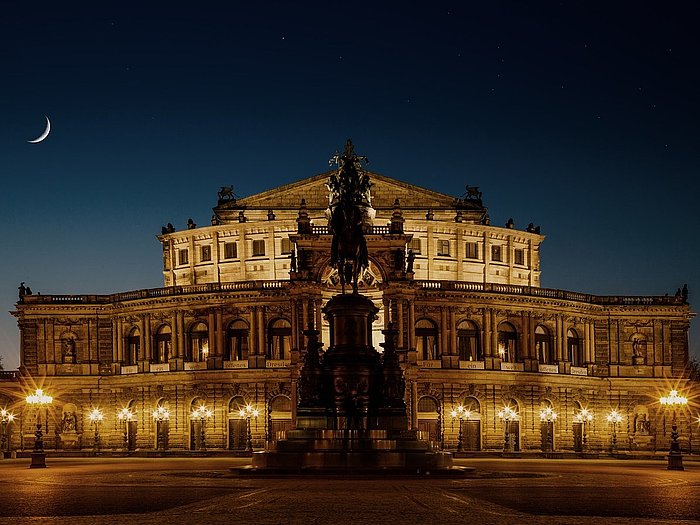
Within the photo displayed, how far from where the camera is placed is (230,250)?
123 m

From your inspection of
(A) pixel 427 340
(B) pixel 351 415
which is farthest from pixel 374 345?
(B) pixel 351 415

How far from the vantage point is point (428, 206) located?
124125 mm

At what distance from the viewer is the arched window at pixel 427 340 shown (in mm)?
108062

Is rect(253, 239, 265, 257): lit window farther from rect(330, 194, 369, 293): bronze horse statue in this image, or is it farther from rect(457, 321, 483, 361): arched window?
rect(330, 194, 369, 293): bronze horse statue

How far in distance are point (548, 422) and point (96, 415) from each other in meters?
40.6

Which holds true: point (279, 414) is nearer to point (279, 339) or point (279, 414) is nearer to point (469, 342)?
point (279, 339)

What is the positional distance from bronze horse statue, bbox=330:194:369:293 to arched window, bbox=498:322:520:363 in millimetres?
58186

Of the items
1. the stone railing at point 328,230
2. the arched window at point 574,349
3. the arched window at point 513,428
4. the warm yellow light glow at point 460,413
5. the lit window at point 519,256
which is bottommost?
the arched window at point 513,428

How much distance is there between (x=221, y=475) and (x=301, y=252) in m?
56.5

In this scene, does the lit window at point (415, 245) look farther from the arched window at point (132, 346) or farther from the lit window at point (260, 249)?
the arched window at point (132, 346)

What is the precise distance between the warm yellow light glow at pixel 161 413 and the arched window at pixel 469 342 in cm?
2629

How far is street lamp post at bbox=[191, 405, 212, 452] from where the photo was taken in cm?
10769

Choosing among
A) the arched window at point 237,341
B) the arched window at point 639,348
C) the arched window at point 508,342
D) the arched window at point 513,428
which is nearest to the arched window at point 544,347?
the arched window at point 508,342

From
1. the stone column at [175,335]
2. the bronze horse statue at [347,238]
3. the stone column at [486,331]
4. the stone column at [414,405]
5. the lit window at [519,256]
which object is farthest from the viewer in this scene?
the lit window at [519,256]
